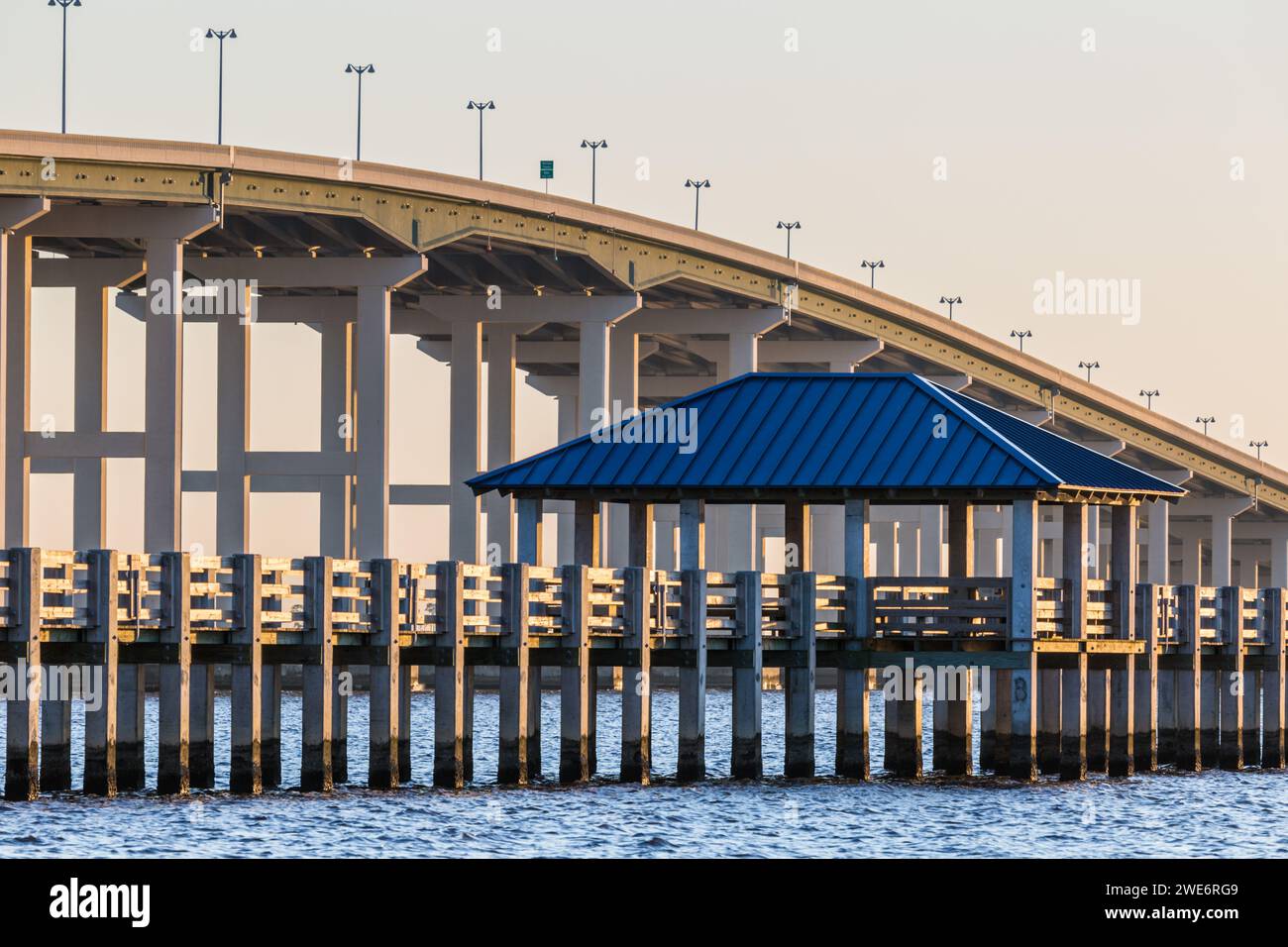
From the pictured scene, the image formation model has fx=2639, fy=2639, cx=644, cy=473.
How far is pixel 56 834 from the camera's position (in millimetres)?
31172

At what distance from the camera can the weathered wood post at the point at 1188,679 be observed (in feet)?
155

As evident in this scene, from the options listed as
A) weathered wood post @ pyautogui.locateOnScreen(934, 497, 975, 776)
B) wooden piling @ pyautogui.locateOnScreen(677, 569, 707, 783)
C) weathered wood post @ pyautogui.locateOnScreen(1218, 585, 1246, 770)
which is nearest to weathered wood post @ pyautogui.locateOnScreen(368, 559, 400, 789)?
wooden piling @ pyautogui.locateOnScreen(677, 569, 707, 783)

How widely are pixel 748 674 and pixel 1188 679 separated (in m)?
11.4

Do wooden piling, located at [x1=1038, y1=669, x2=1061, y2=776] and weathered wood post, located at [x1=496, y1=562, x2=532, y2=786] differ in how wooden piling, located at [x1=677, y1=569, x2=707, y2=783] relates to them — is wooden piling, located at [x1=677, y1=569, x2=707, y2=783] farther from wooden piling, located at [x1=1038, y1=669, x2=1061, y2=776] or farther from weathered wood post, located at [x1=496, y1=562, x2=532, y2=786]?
wooden piling, located at [x1=1038, y1=669, x2=1061, y2=776]

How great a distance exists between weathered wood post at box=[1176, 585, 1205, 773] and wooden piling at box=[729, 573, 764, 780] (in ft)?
32.5

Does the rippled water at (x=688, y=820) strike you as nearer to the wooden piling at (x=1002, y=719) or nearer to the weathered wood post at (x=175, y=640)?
the weathered wood post at (x=175, y=640)

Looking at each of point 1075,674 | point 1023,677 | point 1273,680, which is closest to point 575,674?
point 1023,677

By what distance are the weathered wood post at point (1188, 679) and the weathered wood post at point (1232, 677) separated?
2.49 feet

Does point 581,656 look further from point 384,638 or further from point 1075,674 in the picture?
point 1075,674
